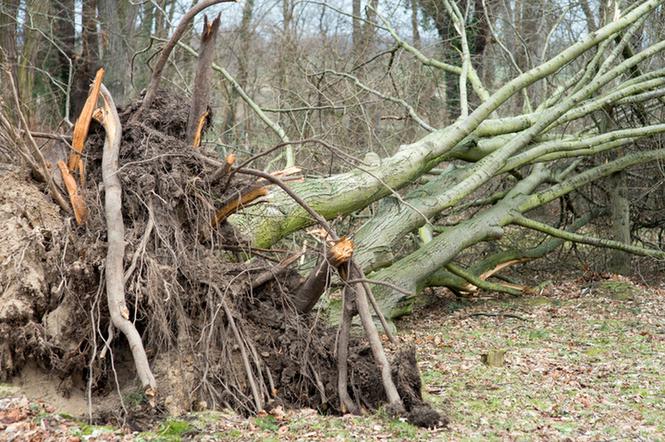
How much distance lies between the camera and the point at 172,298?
227 inches

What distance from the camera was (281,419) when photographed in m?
5.64

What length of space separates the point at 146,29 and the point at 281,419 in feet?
47.4

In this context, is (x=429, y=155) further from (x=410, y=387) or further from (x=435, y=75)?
(x=435, y=75)

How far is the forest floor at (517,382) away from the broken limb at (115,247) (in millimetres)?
430

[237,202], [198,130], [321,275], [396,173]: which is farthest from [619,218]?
[198,130]

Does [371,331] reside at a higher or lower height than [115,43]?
lower

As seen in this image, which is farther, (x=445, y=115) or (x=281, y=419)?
(x=445, y=115)

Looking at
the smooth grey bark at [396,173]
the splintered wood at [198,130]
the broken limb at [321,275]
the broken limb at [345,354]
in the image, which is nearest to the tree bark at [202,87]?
the splintered wood at [198,130]

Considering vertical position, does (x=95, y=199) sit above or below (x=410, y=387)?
above

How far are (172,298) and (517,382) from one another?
3275 mm

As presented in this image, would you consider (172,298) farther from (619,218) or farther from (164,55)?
(619,218)

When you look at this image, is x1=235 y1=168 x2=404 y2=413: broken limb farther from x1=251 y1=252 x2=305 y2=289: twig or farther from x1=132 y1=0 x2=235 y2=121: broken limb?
x1=132 y1=0 x2=235 y2=121: broken limb

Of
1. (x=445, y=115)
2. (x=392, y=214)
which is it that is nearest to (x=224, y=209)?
(x=392, y=214)

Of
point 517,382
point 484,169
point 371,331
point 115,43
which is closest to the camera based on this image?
point 371,331
